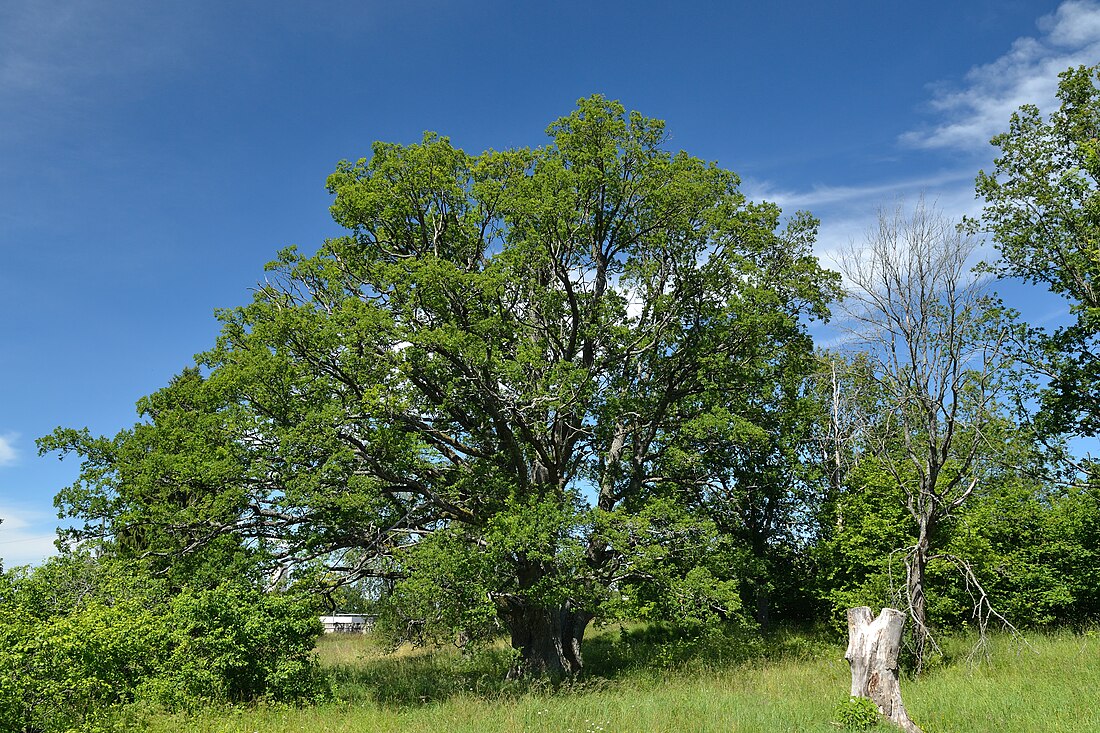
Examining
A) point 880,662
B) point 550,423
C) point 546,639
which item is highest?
point 550,423

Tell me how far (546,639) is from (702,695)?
4.93 metres

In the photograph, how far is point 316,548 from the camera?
15.2 m

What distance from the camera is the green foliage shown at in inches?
404

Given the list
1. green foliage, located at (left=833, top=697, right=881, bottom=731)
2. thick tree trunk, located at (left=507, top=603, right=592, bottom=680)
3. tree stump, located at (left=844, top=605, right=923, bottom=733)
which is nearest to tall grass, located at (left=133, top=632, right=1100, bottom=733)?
green foliage, located at (left=833, top=697, right=881, bottom=731)

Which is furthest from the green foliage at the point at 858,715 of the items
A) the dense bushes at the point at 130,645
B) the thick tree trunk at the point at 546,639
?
the dense bushes at the point at 130,645

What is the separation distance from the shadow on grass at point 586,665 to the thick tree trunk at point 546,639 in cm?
56

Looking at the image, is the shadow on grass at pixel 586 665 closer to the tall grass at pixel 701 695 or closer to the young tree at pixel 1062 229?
the tall grass at pixel 701 695

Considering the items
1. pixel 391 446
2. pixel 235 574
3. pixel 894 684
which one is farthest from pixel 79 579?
pixel 894 684

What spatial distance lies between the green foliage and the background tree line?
167 inches

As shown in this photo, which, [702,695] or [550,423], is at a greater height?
[550,423]

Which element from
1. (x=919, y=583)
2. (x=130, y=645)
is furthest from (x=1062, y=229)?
(x=130, y=645)

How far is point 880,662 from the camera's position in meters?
11.1

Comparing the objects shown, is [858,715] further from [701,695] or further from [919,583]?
[919,583]

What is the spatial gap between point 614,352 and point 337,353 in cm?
644
